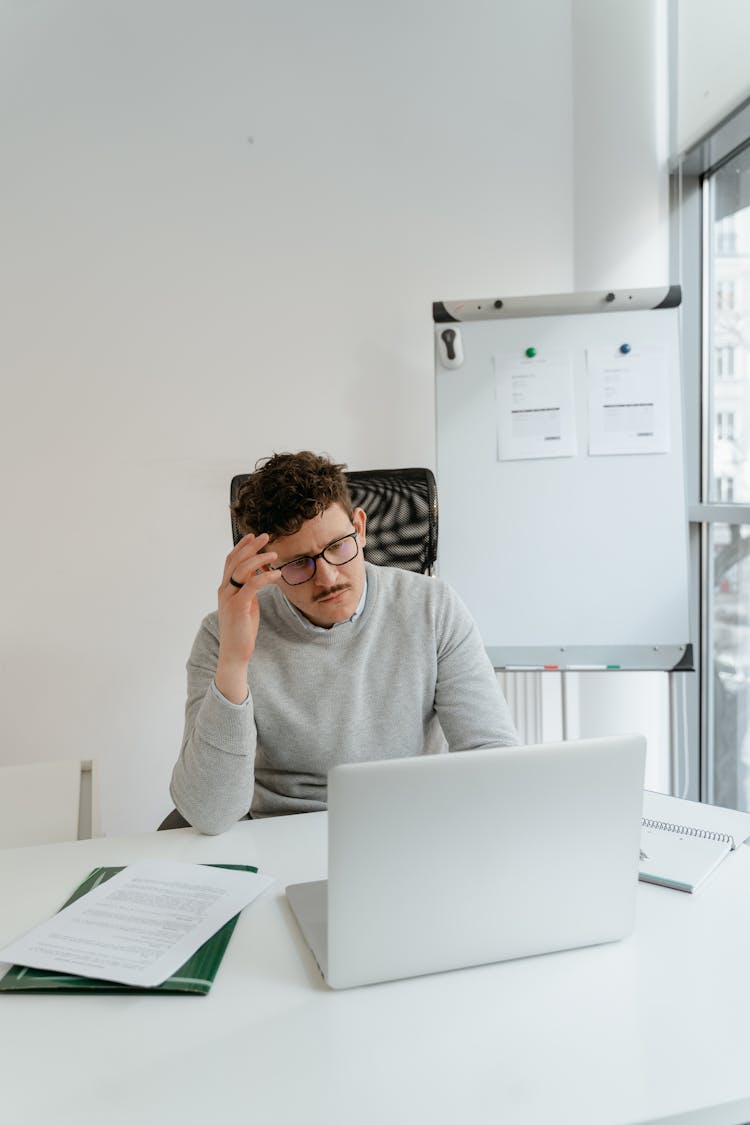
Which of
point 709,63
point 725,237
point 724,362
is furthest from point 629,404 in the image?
point 709,63

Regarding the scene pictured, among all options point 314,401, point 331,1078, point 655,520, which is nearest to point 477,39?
point 314,401

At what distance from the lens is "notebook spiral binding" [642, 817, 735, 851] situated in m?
1.14

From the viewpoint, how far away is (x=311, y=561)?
1348 mm

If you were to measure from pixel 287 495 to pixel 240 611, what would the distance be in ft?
0.65

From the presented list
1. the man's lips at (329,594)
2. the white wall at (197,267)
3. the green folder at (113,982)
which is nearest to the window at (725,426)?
the white wall at (197,267)

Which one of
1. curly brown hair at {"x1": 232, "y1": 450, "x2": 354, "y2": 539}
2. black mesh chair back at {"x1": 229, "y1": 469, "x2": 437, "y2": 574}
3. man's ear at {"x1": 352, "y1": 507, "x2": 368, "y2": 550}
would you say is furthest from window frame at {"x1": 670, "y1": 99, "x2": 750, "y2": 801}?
curly brown hair at {"x1": 232, "y1": 450, "x2": 354, "y2": 539}

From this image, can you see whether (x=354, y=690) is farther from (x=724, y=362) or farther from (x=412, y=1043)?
(x=724, y=362)

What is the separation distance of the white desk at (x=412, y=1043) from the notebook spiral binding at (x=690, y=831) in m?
0.20

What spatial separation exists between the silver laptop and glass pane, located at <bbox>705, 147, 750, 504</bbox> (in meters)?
1.59

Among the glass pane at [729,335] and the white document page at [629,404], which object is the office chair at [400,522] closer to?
the white document page at [629,404]

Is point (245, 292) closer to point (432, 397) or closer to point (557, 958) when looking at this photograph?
point (432, 397)

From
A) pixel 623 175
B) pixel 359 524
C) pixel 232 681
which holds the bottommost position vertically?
pixel 232 681

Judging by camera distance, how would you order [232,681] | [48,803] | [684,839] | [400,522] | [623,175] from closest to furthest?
1. [684,839]
2. [232,681]
3. [48,803]
4. [400,522]
5. [623,175]

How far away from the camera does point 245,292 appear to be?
8.39ft
